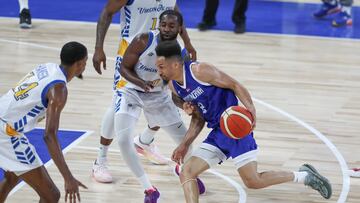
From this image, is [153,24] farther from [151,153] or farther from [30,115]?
[30,115]

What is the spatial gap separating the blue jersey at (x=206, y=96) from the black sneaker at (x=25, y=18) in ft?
27.9

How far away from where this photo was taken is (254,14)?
56.0 feet

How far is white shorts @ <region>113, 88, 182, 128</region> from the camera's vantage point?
782 centimetres

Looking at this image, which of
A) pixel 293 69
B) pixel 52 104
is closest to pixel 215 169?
pixel 52 104

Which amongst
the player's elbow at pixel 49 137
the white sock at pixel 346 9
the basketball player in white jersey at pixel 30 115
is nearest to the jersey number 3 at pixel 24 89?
the basketball player in white jersey at pixel 30 115

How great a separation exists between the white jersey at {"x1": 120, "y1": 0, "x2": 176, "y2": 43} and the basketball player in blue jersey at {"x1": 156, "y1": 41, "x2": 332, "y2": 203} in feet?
3.43

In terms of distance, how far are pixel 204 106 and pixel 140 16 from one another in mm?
1361

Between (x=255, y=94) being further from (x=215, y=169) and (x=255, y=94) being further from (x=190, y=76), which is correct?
(x=190, y=76)

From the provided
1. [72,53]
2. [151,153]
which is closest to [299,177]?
[151,153]

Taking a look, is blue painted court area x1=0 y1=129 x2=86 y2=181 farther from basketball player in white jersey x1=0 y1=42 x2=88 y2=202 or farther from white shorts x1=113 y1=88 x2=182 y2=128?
basketball player in white jersey x1=0 y1=42 x2=88 y2=202

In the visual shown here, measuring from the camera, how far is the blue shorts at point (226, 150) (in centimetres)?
708

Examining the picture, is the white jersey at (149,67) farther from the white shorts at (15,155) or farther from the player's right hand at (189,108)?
the white shorts at (15,155)

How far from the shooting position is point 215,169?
8719mm

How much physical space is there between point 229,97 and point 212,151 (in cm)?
46
